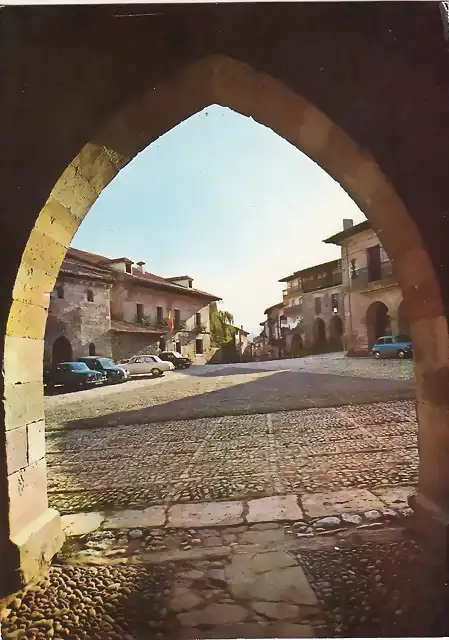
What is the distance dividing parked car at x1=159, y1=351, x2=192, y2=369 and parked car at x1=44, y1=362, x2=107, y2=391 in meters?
0.88

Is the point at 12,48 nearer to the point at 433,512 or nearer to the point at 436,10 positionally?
the point at 436,10

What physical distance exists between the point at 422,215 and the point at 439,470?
1.10 meters

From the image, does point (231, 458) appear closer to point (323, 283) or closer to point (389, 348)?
point (323, 283)

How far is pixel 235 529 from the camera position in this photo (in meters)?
2.07

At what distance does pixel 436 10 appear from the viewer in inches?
61.4

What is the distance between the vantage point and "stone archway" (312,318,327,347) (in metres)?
5.52

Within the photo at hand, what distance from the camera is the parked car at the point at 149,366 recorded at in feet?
15.6

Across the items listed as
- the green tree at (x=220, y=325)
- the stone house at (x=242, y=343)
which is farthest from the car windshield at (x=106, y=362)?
the stone house at (x=242, y=343)

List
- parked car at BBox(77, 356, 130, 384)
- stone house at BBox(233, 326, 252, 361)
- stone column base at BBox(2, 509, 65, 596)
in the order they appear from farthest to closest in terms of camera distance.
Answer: stone house at BBox(233, 326, 252, 361) < parked car at BBox(77, 356, 130, 384) < stone column base at BBox(2, 509, 65, 596)

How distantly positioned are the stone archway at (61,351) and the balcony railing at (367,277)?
12.6 feet

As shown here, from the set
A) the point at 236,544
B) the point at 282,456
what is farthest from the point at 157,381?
the point at 236,544

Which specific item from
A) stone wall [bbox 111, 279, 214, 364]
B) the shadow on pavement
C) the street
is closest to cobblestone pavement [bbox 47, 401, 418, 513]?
the street

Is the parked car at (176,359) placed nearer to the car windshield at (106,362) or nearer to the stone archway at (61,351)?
the car windshield at (106,362)

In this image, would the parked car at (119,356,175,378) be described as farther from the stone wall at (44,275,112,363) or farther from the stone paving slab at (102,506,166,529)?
the stone paving slab at (102,506,166,529)
